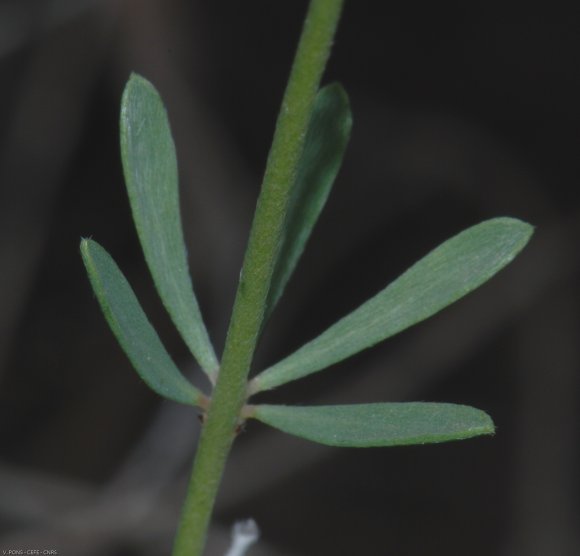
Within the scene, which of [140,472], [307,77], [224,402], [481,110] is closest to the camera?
[307,77]

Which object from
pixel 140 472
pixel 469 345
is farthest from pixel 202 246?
pixel 469 345

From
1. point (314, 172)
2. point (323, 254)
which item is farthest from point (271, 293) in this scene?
point (323, 254)

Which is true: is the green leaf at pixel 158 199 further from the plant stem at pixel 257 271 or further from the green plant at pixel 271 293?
the plant stem at pixel 257 271

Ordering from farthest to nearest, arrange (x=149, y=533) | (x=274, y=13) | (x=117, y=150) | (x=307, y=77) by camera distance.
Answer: (x=274, y=13)
(x=117, y=150)
(x=149, y=533)
(x=307, y=77)

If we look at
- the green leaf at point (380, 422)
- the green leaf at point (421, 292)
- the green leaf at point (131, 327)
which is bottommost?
the green leaf at point (380, 422)

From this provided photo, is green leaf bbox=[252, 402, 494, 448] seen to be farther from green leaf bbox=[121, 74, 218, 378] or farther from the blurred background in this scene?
the blurred background

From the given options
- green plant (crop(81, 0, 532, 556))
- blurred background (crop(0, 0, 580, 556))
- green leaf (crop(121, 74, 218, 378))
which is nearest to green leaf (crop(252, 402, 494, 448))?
green plant (crop(81, 0, 532, 556))

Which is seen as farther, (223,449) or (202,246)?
(202,246)

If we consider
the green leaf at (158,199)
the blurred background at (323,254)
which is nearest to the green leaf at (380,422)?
the green leaf at (158,199)

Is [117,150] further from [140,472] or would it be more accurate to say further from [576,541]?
[576,541]
